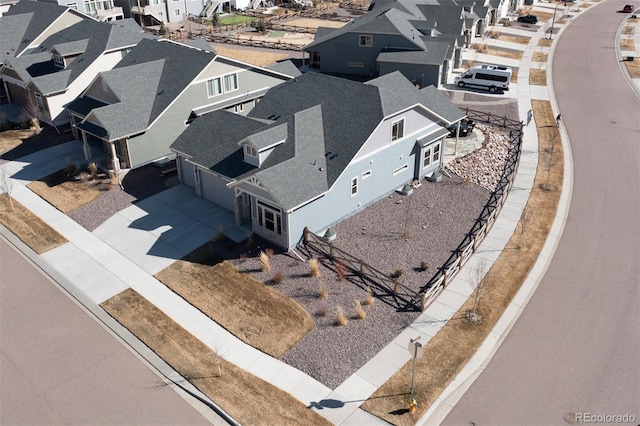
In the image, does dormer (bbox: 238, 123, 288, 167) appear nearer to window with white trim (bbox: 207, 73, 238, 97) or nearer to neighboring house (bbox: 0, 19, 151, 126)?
window with white trim (bbox: 207, 73, 238, 97)

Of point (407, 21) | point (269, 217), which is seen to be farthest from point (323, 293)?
point (407, 21)

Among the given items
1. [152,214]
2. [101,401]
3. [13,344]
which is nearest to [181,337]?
[101,401]

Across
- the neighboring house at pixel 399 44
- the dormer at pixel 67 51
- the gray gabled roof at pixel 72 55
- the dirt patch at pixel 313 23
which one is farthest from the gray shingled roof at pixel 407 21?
the dormer at pixel 67 51

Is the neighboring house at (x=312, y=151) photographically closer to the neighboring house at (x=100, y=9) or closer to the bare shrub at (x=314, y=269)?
the bare shrub at (x=314, y=269)

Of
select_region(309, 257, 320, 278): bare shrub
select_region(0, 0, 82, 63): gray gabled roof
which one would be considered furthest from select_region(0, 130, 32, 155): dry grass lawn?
select_region(309, 257, 320, 278): bare shrub

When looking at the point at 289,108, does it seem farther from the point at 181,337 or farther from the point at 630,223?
the point at 630,223
